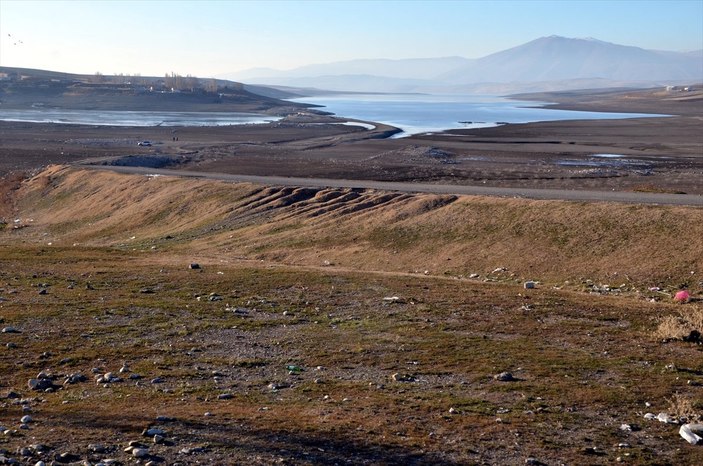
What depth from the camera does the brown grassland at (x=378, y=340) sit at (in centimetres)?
1066

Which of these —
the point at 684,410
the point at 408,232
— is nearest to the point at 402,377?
the point at 684,410

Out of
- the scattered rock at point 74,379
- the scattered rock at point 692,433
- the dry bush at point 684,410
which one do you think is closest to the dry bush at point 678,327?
the dry bush at point 684,410

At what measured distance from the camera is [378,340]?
16.2m

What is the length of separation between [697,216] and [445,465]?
20.8 metres

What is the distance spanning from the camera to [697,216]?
27531 millimetres

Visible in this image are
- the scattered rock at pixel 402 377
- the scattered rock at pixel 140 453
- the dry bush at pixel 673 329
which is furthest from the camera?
the dry bush at pixel 673 329

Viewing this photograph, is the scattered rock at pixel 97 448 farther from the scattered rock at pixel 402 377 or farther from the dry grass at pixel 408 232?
the dry grass at pixel 408 232

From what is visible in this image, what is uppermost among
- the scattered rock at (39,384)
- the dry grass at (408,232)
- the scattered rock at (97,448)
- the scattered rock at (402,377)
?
the scattered rock at (97,448)

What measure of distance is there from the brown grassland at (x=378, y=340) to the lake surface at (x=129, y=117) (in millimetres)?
93735

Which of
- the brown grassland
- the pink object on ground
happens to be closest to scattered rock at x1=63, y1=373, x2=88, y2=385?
the brown grassland

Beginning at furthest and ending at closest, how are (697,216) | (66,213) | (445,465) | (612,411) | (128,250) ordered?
(66,213) < (128,250) < (697,216) < (612,411) < (445,465)

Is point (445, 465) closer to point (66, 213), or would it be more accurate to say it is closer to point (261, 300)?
point (261, 300)

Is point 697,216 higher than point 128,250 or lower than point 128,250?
higher

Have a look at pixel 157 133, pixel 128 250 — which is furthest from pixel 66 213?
pixel 157 133
